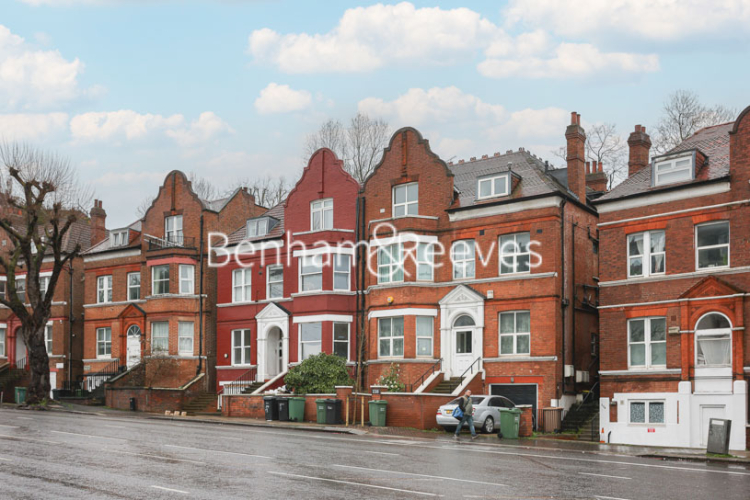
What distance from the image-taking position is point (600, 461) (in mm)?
20000

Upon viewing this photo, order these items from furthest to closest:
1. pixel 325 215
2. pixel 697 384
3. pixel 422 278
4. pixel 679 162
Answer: pixel 325 215, pixel 422 278, pixel 679 162, pixel 697 384

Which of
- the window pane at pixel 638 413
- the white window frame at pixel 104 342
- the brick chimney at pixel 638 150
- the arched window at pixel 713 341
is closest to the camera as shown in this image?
the arched window at pixel 713 341

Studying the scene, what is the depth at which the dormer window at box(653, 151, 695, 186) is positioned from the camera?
2828cm

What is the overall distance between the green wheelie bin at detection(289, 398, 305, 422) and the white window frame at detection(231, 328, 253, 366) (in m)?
8.04

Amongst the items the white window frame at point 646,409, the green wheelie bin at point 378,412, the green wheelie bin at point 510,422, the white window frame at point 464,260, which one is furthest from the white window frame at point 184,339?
the white window frame at point 646,409

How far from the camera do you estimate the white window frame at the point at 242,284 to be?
41.1 m

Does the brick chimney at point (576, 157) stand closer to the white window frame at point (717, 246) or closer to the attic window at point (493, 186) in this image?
the attic window at point (493, 186)

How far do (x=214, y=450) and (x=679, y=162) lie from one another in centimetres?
1880

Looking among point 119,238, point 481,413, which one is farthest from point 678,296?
point 119,238

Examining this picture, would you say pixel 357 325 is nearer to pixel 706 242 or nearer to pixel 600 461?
pixel 706 242

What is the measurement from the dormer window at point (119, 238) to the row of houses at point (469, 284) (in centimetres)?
10

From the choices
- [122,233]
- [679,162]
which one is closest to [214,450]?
[679,162]

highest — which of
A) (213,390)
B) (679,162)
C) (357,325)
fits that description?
(679,162)

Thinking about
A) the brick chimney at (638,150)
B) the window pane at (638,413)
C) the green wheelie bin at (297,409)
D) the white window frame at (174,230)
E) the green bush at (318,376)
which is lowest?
the green wheelie bin at (297,409)
